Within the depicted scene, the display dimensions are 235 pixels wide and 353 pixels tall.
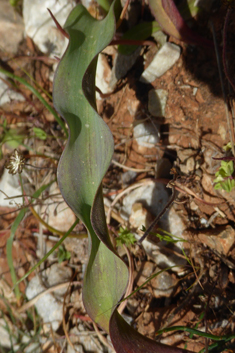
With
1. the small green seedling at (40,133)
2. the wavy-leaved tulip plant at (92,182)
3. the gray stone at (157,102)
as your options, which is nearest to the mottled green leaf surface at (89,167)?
the wavy-leaved tulip plant at (92,182)

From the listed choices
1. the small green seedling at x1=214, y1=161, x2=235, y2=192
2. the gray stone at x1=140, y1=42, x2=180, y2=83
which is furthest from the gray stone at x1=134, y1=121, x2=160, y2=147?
the small green seedling at x1=214, y1=161, x2=235, y2=192

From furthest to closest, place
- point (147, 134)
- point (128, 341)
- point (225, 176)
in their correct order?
point (147, 134) → point (225, 176) → point (128, 341)

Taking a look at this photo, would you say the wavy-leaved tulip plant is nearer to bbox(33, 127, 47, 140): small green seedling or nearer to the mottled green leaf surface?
the mottled green leaf surface

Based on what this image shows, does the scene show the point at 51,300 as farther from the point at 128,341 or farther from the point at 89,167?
the point at 89,167

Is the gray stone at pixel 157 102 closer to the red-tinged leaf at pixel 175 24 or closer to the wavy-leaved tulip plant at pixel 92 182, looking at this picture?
the red-tinged leaf at pixel 175 24

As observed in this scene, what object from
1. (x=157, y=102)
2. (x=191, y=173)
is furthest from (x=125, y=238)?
(x=157, y=102)
